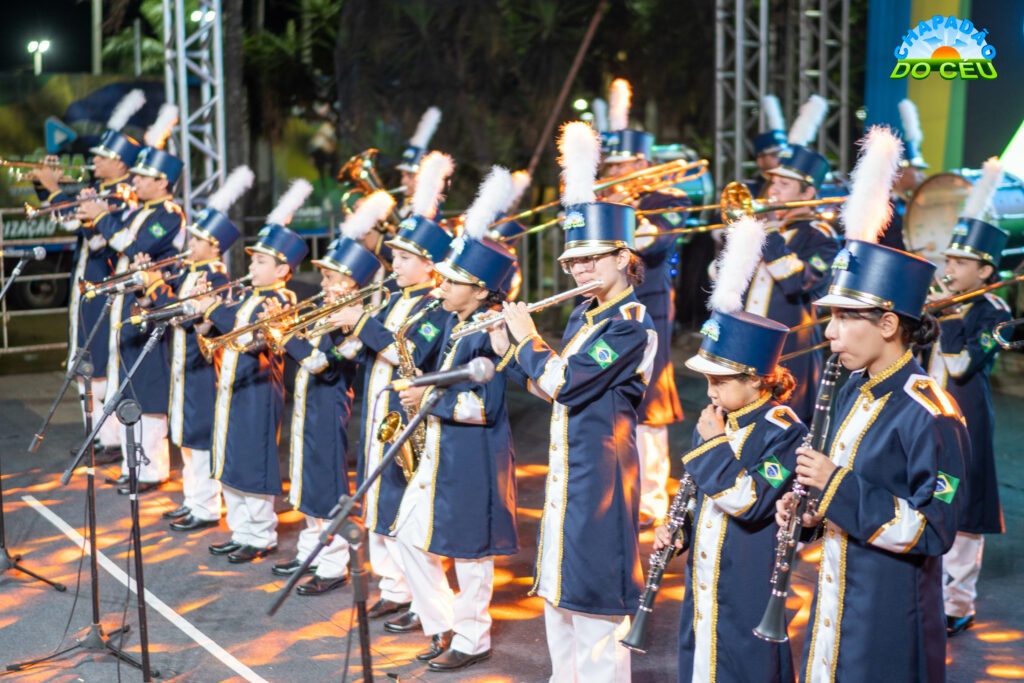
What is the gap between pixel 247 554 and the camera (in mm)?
6266

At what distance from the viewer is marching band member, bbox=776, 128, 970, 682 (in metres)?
3.13

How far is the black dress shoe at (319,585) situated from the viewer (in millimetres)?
Result: 5754

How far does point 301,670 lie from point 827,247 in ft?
12.9

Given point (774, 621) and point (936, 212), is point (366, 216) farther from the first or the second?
point (936, 212)

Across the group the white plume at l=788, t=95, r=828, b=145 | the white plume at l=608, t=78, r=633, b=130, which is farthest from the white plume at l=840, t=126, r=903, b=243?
the white plume at l=788, t=95, r=828, b=145

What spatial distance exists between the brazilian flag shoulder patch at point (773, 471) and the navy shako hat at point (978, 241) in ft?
7.82

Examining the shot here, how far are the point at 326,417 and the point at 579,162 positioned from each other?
2.28 meters

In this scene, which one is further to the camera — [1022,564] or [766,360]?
[1022,564]

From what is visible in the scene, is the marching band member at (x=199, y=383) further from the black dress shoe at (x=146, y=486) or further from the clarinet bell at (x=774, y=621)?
the clarinet bell at (x=774, y=621)

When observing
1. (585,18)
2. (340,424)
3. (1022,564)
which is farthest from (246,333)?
(585,18)

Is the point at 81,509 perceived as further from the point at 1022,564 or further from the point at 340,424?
the point at 1022,564

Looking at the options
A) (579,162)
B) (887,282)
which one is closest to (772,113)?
(579,162)

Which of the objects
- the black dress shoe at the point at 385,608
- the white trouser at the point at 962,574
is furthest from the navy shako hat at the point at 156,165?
the white trouser at the point at 962,574

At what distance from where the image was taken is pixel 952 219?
8.43 metres
